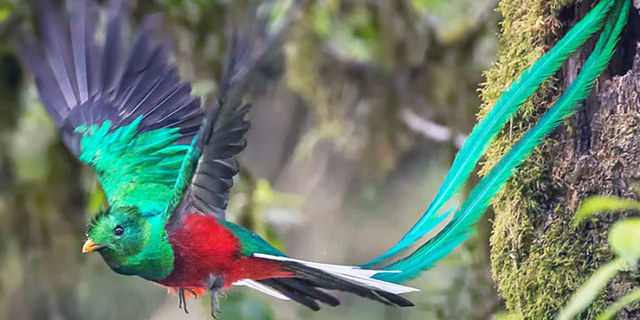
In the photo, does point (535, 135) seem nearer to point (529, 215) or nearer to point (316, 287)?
point (529, 215)

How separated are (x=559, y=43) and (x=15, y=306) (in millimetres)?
4029

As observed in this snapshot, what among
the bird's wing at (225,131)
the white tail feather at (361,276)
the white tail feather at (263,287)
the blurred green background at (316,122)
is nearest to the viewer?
the bird's wing at (225,131)

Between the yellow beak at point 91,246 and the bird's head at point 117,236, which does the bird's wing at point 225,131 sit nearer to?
the bird's head at point 117,236

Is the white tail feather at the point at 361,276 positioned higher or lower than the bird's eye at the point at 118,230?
lower

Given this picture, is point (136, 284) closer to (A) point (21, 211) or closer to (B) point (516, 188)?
(A) point (21, 211)

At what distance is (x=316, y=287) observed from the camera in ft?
9.25

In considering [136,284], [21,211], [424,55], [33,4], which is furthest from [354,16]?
[136,284]

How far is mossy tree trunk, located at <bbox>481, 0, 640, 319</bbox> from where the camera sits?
1.91 meters

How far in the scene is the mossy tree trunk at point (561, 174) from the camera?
1.91 m

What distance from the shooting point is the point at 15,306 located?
4840mm

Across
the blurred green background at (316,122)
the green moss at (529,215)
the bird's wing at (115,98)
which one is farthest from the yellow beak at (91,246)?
the green moss at (529,215)

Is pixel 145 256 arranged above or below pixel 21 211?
below

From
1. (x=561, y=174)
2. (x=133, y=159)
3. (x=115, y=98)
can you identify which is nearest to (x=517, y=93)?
(x=561, y=174)

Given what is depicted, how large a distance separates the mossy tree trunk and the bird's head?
1239 mm
